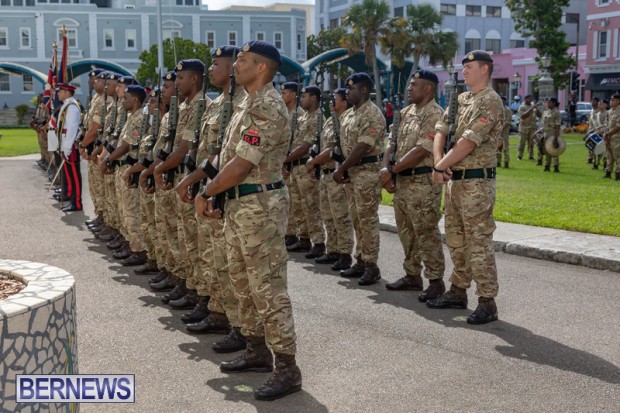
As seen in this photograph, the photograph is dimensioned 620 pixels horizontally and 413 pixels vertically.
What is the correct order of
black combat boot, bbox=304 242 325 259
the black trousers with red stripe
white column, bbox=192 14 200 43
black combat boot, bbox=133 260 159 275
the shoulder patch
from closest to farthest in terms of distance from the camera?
the shoulder patch → black combat boot, bbox=133 260 159 275 → black combat boot, bbox=304 242 325 259 → the black trousers with red stripe → white column, bbox=192 14 200 43

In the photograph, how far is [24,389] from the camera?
3252mm

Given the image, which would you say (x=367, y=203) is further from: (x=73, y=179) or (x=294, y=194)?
(x=73, y=179)

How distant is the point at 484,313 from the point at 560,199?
300 inches

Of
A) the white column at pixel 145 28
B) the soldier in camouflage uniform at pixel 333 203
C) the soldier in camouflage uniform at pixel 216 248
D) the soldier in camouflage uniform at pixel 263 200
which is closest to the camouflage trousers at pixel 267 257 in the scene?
the soldier in camouflage uniform at pixel 263 200

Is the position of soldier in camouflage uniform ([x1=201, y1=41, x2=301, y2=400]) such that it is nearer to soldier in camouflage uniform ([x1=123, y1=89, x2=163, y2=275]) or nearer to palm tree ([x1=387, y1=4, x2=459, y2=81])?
soldier in camouflage uniform ([x1=123, y1=89, x2=163, y2=275])

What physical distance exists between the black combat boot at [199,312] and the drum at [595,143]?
15.2 m

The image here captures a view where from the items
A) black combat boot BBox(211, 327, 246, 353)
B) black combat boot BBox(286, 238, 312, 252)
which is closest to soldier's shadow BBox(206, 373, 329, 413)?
black combat boot BBox(211, 327, 246, 353)

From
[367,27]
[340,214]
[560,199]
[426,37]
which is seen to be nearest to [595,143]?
[560,199]

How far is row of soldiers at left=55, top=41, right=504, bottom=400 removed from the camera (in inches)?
186

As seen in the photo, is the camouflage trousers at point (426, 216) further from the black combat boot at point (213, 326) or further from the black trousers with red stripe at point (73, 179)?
the black trousers with red stripe at point (73, 179)

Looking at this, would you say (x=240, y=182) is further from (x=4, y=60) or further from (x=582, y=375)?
(x=4, y=60)

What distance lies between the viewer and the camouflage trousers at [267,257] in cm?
470

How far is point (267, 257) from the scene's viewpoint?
4.71m

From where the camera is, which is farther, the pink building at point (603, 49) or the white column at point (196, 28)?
the white column at point (196, 28)
